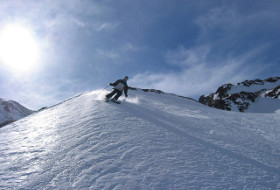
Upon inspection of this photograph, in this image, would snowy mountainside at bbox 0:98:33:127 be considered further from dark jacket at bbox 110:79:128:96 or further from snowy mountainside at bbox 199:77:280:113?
snowy mountainside at bbox 199:77:280:113

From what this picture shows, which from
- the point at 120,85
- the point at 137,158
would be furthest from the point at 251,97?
the point at 137,158

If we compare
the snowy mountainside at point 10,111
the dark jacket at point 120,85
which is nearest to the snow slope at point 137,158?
the dark jacket at point 120,85

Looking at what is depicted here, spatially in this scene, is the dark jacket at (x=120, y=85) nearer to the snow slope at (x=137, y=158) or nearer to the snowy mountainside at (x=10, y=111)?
the snow slope at (x=137, y=158)

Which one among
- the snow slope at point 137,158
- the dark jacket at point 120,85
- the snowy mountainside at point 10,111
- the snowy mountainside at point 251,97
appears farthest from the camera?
the snowy mountainside at point 10,111

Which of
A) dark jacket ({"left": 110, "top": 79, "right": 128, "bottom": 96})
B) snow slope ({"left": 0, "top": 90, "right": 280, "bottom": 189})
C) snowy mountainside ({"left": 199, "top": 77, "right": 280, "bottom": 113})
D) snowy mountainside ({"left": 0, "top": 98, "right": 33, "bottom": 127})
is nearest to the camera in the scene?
snow slope ({"left": 0, "top": 90, "right": 280, "bottom": 189})

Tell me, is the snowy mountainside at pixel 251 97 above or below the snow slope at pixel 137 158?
above

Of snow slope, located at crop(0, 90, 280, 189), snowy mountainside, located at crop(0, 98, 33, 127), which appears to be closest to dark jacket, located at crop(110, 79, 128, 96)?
snow slope, located at crop(0, 90, 280, 189)

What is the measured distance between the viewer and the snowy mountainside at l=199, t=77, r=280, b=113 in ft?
88.1

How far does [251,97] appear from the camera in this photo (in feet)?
103

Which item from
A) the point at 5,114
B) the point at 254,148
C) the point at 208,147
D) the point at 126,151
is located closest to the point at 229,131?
the point at 254,148

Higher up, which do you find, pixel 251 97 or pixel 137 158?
pixel 251 97

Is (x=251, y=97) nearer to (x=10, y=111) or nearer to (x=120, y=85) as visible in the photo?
(x=120, y=85)

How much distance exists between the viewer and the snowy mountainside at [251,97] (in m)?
26.8

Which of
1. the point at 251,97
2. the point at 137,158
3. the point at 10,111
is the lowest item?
the point at 10,111
